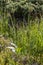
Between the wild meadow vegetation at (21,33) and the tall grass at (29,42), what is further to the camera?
the tall grass at (29,42)

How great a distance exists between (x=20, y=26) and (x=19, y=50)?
4.96 feet

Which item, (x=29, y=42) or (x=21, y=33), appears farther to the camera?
(x=21, y=33)

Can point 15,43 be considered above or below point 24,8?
below

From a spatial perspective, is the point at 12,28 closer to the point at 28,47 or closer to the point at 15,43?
the point at 15,43

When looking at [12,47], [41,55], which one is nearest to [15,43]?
[12,47]

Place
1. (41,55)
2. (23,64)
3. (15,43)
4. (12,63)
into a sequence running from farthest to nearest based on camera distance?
(15,43) < (41,55) < (23,64) < (12,63)

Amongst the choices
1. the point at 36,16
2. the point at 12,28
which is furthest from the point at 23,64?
the point at 36,16

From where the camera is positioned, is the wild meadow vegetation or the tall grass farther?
the tall grass

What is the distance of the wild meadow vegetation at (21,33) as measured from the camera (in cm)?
409

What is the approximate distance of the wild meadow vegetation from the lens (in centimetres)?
409

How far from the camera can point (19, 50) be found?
4387 millimetres

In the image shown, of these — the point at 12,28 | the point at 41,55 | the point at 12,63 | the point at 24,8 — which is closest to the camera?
the point at 12,63

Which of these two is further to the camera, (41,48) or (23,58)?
(41,48)

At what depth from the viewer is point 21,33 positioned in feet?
16.7
